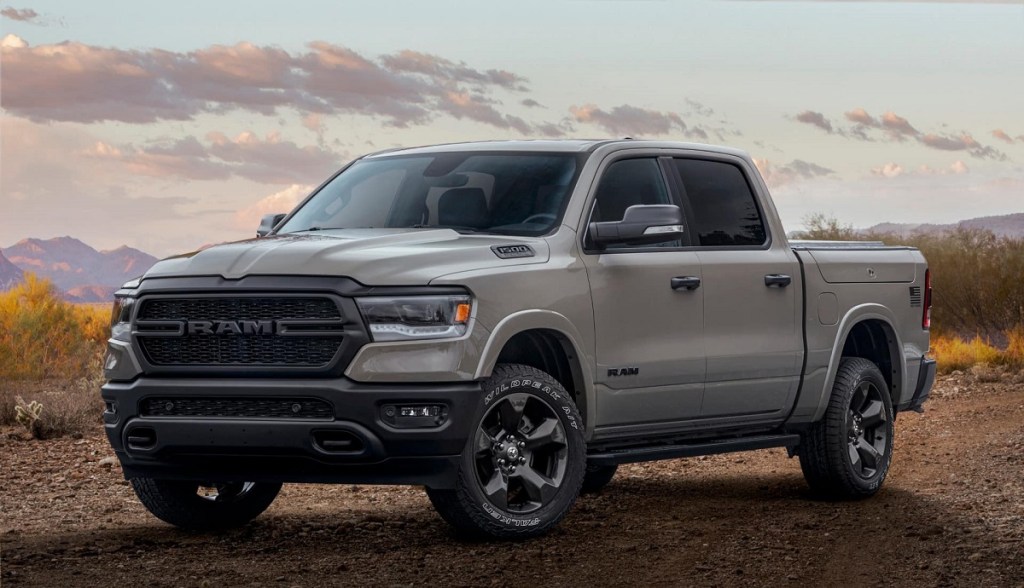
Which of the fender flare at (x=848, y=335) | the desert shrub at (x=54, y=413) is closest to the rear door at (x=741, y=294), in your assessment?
the fender flare at (x=848, y=335)

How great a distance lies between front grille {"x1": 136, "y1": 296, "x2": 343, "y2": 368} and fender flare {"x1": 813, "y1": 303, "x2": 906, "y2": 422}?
4030 mm

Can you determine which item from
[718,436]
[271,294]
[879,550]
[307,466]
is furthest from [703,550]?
[271,294]

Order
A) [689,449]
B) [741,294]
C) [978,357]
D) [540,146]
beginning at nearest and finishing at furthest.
Result: [540,146] → [689,449] → [741,294] → [978,357]

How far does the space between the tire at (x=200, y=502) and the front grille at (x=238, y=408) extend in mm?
682

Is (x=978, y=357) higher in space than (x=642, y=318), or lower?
lower

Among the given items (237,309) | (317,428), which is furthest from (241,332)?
(317,428)

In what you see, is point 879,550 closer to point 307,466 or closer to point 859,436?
point 859,436

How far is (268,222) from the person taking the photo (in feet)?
Result: 29.7

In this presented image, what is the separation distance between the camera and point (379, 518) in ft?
29.5

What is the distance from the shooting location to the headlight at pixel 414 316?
6938 mm

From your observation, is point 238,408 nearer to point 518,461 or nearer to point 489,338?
point 489,338

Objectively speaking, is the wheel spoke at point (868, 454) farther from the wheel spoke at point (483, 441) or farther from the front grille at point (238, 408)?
the front grille at point (238, 408)

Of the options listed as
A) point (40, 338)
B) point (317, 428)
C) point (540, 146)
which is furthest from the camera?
point (40, 338)

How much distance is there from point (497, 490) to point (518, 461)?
0.22m
